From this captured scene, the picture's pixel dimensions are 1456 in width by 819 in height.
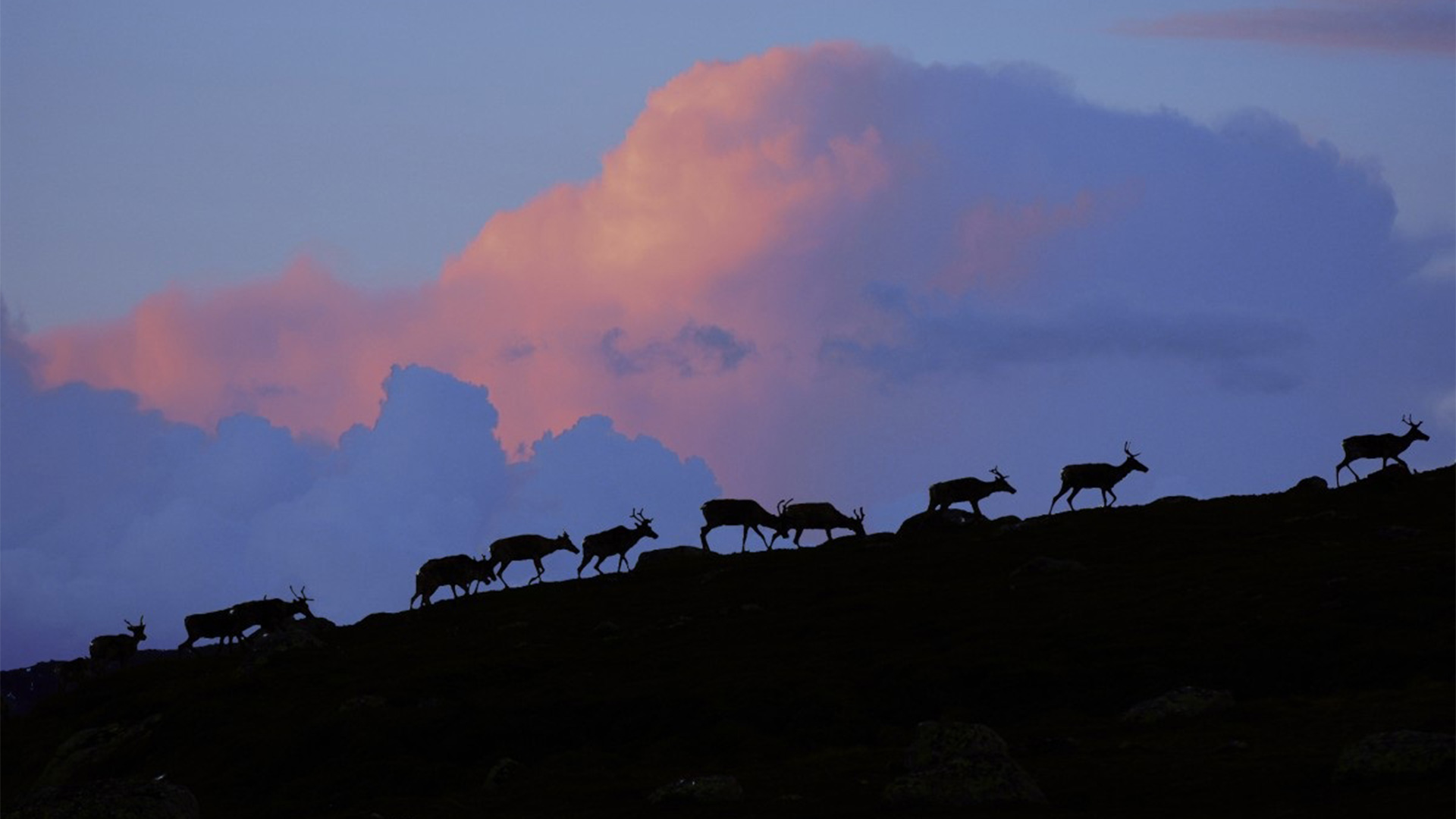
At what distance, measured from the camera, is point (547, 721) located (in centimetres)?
4684

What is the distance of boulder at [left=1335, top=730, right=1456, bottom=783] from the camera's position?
27.7m

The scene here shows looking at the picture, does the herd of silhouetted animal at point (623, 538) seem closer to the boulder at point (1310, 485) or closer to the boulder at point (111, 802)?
the boulder at point (1310, 485)

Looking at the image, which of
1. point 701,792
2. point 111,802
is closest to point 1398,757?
point 701,792

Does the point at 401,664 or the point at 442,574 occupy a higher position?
the point at 442,574

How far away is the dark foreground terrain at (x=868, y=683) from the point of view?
110 ft

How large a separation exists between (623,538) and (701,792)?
42.8 metres

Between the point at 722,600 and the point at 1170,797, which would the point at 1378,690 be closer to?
the point at 1170,797

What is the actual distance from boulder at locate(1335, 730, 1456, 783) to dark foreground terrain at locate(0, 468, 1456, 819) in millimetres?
149

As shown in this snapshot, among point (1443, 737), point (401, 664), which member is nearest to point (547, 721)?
point (401, 664)

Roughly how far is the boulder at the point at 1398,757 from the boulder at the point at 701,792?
10.7 m

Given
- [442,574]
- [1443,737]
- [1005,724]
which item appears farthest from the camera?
[442,574]

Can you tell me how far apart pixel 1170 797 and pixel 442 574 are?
4826 centimetres

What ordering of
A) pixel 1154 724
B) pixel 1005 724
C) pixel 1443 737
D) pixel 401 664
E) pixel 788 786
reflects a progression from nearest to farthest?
pixel 1443 737 < pixel 788 786 < pixel 1154 724 < pixel 1005 724 < pixel 401 664

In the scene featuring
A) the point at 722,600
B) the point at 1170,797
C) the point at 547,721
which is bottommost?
the point at 1170,797
